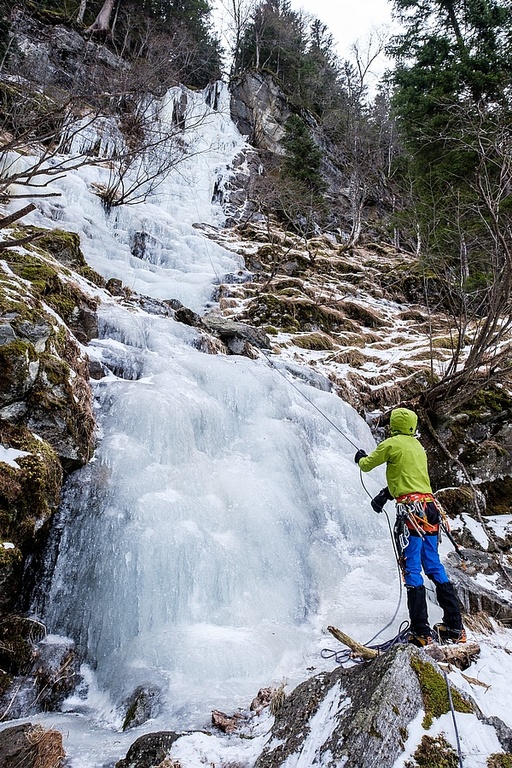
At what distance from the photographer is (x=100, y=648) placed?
3.13m

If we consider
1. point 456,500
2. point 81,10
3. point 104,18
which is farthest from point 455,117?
point 81,10

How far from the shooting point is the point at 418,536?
3000 millimetres

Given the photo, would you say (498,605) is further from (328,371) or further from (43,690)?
(328,371)

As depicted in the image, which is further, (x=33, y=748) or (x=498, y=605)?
(x=498, y=605)

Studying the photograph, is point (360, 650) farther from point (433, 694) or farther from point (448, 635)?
point (448, 635)

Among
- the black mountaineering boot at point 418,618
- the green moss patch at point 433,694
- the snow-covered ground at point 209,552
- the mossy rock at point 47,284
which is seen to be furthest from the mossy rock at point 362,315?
the green moss patch at point 433,694

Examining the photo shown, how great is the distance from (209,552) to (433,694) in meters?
2.38

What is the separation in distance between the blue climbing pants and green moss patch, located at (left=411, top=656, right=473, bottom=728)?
112cm

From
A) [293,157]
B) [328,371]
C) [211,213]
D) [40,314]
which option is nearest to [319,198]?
[293,157]

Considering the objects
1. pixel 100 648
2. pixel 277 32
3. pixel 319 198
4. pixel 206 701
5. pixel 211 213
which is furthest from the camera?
pixel 277 32

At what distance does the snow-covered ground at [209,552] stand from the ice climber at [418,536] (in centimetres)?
35

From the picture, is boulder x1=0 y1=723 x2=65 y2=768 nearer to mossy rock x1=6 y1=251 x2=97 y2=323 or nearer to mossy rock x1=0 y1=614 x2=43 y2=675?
mossy rock x1=0 y1=614 x2=43 y2=675

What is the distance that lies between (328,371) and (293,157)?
1791cm

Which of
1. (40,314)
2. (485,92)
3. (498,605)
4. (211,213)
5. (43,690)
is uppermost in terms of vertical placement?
(485,92)
